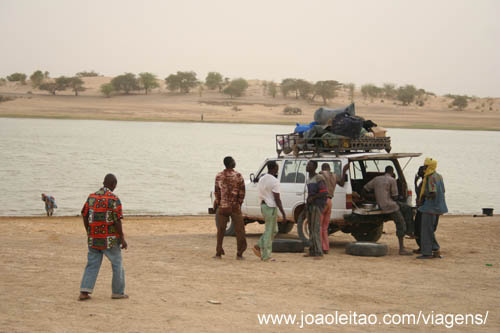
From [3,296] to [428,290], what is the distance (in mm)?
5251

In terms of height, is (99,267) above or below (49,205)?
above

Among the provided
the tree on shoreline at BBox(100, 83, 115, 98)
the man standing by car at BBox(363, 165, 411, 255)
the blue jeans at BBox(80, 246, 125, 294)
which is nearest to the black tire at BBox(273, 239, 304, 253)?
the man standing by car at BBox(363, 165, 411, 255)

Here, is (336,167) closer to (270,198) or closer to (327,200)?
(327,200)

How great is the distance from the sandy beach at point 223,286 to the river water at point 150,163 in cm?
1044

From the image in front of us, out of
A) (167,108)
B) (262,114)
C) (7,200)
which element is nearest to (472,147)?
(262,114)

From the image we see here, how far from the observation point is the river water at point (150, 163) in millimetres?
25453

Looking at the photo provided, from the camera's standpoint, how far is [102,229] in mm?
7898

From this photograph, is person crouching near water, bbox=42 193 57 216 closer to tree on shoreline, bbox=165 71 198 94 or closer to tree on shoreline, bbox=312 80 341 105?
tree on shoreline, bbox=312 80 341 105

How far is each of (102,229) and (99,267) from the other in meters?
0.49

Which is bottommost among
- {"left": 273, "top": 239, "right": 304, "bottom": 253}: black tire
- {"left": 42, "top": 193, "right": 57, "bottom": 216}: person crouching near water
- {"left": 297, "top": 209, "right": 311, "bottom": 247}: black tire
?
{"left": 42, "top": 193, "right": 57, "bottom": 216}: person crouching near water

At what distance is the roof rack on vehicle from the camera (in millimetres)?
12031

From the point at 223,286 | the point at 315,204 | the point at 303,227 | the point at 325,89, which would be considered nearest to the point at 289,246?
the point at 303,227

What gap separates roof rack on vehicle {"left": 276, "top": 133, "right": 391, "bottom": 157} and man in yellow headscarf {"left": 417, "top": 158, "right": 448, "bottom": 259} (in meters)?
1.42

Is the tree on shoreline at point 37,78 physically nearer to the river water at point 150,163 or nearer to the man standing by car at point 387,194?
the river water at point 150,163
